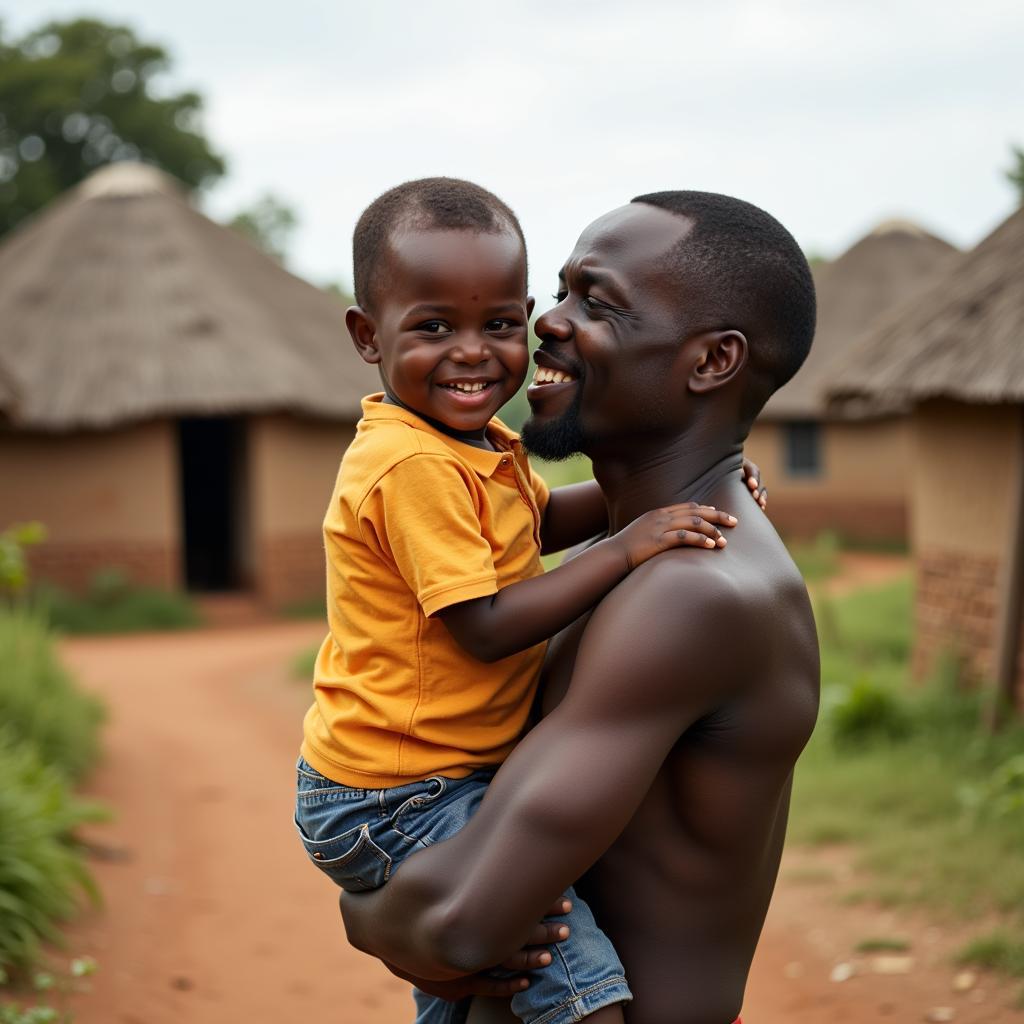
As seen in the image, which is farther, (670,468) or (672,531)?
(670,468)

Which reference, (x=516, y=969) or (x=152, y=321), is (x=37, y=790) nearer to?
(x=516, y=969)

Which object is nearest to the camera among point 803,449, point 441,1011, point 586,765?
point 586,765

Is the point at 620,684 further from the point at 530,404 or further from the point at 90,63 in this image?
the point at 90,63

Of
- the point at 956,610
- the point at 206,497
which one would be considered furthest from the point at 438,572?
the point at 206,497

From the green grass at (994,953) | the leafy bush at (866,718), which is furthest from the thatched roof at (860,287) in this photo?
the green grass at (994,953)

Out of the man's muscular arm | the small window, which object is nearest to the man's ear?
the man's muscular arm

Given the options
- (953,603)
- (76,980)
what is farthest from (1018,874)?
(76,980)

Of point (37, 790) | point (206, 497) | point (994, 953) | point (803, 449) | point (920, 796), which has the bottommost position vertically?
point (206, 497)

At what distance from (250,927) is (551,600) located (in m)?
5.21

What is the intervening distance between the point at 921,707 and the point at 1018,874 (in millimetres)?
2545

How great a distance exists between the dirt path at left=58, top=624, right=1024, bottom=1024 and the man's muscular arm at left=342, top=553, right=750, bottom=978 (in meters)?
3.96

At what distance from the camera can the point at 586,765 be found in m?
1.74

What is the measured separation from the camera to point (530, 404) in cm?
208

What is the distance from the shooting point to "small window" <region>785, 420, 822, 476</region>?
22.7 meters
